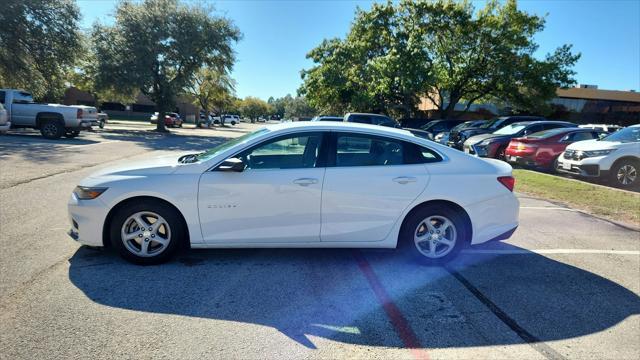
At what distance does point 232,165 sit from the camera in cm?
411

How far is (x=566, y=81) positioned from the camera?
29.3 m

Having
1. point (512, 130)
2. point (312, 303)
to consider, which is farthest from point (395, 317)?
point (512, 130)

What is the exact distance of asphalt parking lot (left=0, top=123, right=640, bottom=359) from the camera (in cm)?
296

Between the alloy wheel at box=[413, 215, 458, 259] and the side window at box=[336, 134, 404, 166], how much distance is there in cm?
79

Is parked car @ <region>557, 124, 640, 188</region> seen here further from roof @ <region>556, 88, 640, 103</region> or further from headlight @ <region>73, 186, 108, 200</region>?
roof @ <region>556, 88, 640, 103</region>

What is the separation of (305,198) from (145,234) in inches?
67.4

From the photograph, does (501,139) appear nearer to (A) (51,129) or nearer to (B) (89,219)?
(B) (89,219)

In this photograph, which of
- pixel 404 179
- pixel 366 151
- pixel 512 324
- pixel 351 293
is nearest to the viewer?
pixel 512 324

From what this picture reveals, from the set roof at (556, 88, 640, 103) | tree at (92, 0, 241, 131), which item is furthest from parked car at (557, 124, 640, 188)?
roof at (556, 88, 640, 103)

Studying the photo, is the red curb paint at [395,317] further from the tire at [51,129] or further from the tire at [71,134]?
the tire at [71,134]

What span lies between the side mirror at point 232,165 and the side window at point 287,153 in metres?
0.22

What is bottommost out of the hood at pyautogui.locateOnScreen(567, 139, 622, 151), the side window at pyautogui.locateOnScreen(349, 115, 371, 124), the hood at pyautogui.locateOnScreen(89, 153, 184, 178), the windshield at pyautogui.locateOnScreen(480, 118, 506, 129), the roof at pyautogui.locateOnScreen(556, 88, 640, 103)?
the hood at pyautogui.locateOnScreen(89, 153, 184, 178)

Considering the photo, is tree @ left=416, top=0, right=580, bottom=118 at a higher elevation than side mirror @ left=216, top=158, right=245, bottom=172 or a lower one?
higher

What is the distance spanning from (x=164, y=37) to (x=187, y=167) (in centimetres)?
2716
